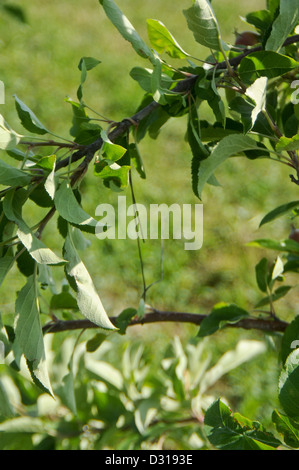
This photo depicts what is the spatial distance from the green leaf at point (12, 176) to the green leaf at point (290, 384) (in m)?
0.36

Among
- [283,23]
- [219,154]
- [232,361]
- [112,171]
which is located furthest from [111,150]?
[232,361]

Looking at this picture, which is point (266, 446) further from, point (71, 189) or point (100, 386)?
point (100, 386)

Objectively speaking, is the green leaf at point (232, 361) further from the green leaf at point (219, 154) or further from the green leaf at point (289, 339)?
the green leaf at point (219, 154)

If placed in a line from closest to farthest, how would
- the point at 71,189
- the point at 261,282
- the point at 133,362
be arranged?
1. the point at 71,189
2. the point at 261,282
3. the point at 133,362

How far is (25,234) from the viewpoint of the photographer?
2.07 ft

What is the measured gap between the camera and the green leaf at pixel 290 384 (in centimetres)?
65

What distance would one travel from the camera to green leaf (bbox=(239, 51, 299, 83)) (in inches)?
27.8

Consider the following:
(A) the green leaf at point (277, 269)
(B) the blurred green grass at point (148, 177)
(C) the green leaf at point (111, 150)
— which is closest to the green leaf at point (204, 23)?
(C) the green leaf at point (111, 150)

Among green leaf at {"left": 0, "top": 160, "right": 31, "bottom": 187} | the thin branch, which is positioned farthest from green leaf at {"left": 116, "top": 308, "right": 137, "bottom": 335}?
green leaf at {"left": 0, "top": 160, "right": 31, "bottom": 187}

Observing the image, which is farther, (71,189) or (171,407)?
(171,407)

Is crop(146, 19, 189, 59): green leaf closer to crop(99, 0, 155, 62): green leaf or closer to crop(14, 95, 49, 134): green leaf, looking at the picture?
crop(99, 0, 155, 62): green leaf

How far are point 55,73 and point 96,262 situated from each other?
1.56m

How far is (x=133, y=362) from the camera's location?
1379mm
